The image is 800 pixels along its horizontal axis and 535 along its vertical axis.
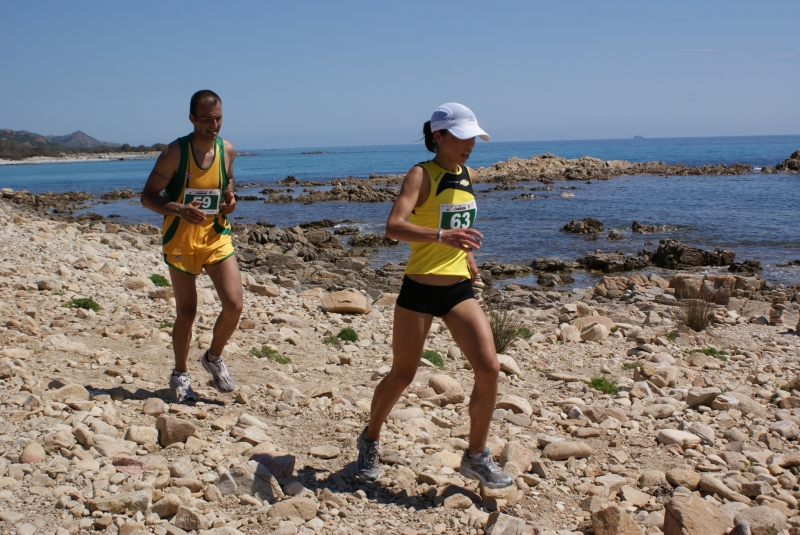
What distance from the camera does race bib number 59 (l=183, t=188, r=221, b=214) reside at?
4906 millimetres

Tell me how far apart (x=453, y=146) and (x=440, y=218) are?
1.28 feet

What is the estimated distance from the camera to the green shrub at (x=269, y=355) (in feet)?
22.8

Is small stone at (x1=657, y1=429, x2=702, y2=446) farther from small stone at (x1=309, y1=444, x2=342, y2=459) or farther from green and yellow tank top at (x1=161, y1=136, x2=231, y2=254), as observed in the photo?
green and yellow tank top at (x1=161, y1=136, x2=231, y2=254)

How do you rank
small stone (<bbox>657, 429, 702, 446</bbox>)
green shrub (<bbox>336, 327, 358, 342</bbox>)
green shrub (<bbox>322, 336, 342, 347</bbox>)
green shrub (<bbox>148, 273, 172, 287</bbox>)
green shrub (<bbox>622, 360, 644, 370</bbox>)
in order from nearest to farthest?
small stone (<bbox>657, 429, 702, 446</bbox>) → green shrub (<bbox>622, 360, 644, 370</bbox>) → green shrub (<bbox>322, 336, 342, 347</bbox>) → green shrub (<bbox>336, 327, 358, 342</bbox>) → green shrub (<bbox>148, 273, 172, 287</bbox>)

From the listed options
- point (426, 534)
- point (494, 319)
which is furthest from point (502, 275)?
point (426, 534)

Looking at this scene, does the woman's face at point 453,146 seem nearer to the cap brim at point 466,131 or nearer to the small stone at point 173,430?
the cap brim at point 466,131

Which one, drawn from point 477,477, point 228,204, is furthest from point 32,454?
point 477,477

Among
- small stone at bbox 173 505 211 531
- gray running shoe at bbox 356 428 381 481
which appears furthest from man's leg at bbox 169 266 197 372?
small stone at bbox 173 505 211 531

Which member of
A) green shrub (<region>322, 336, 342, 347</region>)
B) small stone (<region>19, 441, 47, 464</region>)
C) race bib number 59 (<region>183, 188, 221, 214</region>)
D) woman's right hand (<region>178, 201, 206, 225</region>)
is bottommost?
green shrub (<region>322, 336, 342, 347</region>)

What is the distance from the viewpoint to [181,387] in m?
5.23

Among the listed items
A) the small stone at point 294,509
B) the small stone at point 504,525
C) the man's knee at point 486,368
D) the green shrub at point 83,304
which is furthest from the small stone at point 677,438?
the green shrub at point 83,304

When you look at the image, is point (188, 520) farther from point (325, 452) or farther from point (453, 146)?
point (453, 146)

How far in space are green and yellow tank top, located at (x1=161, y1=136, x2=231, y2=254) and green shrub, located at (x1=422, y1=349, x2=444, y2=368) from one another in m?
2.89

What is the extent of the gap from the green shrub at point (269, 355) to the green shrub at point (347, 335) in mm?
1164
